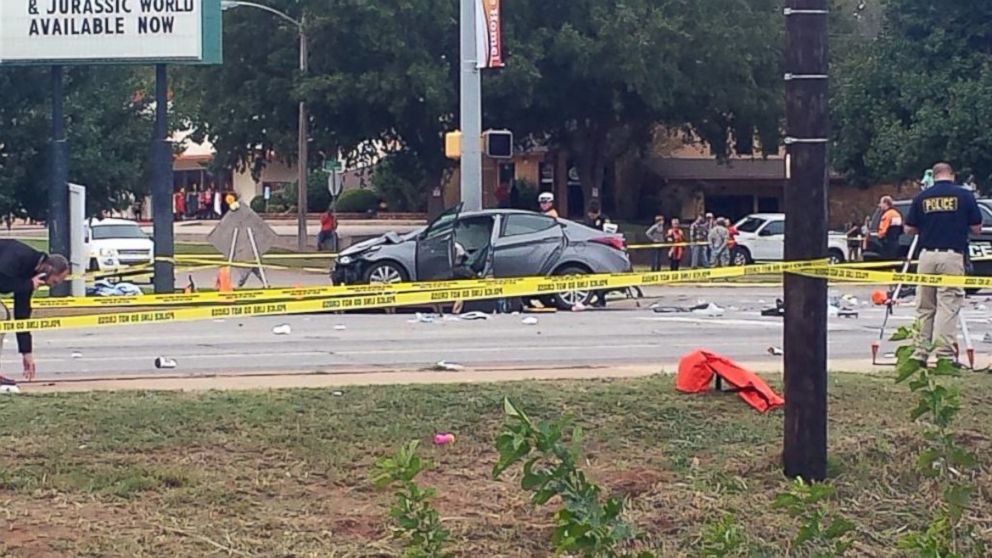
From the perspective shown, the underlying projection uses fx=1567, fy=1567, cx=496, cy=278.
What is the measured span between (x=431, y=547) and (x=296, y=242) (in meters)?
45.5

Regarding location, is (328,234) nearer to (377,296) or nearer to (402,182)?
(402,182)

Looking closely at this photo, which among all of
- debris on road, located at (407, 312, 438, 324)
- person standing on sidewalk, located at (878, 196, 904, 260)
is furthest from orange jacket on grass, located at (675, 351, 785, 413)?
person standing on sidewalk, located at (878, 196, 904, 260)

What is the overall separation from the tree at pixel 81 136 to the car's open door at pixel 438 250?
14775 mm

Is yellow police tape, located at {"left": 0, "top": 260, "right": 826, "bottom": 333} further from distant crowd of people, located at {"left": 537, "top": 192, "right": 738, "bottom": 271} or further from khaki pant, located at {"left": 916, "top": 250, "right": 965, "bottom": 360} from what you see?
distant crowd of people, located at {"left": 537, "top": 192, "right": 738, "bottom": 271}

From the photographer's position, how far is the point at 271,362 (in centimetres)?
1491

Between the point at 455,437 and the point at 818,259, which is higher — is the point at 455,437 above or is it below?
below

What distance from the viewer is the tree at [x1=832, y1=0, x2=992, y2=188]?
39.8 m

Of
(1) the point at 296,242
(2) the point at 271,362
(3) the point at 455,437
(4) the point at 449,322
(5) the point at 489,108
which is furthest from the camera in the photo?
(1) the point at 296,242

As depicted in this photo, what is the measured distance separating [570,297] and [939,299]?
11.1 meters

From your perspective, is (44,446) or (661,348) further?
(661,348)

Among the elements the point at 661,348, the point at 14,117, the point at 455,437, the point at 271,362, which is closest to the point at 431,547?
the point at 455,437

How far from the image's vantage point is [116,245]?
35.7 m

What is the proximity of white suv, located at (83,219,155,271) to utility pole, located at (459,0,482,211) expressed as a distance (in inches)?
500

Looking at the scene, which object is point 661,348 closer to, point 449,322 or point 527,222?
point 449,322
